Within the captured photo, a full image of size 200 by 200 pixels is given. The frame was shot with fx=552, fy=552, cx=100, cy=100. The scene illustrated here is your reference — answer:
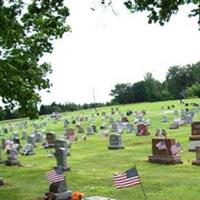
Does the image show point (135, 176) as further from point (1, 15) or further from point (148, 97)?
point (148, 97)

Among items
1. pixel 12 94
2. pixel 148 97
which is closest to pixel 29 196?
pixel 12 94

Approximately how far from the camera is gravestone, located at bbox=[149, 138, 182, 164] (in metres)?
22.8

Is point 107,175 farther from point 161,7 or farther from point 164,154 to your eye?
point 161,7

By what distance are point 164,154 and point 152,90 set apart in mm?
99436

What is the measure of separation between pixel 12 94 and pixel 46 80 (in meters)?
3.11

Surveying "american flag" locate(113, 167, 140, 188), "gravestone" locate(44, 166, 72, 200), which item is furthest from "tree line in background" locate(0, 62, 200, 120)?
"american flag" locate(113, 167, 140, 188)

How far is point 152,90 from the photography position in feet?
401

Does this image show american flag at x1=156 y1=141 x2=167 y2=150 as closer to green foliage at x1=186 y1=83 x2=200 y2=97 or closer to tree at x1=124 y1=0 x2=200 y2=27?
tree at x1=124 y1=0 x2=200 y2=27

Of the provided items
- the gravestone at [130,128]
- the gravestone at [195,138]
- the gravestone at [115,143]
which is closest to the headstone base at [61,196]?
the gravestone at [195,138]

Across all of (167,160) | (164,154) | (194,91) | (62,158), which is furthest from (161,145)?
(194,91)

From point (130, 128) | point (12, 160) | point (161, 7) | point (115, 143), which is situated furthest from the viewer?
point (130, 128)

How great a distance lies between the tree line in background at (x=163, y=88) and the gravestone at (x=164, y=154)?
90.3m

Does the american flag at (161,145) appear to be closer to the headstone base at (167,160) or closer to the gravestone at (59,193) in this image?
the headstone base at (167,160)

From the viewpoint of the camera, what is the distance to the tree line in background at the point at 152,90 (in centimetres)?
11934
